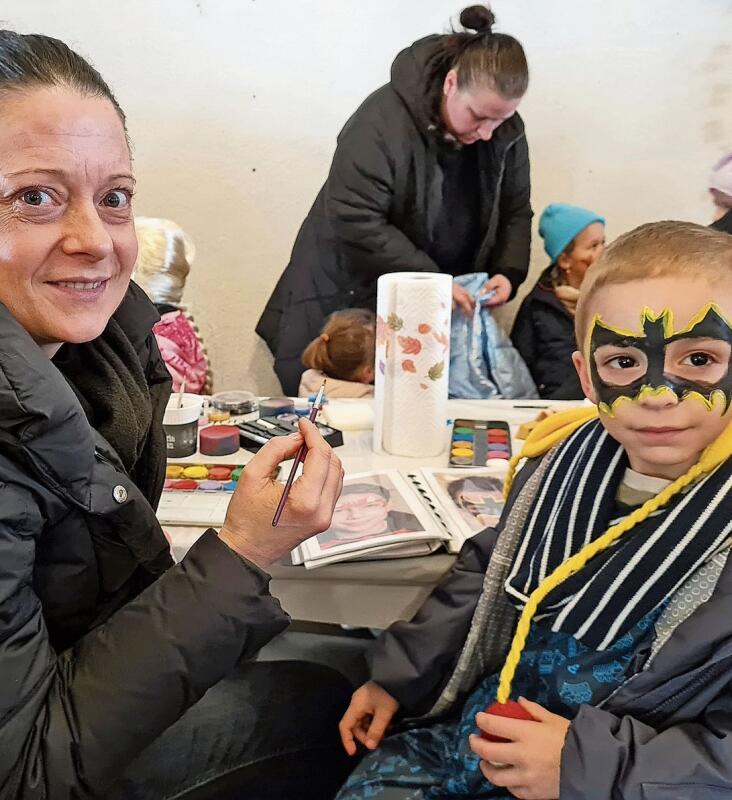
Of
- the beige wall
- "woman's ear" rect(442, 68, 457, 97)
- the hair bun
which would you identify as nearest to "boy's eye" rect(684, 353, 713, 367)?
"woman's ear" rect(442, 68, 457, 97)

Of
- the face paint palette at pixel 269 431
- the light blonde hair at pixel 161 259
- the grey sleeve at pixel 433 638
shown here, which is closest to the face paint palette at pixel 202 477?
the face paint palette at pixel 269 431

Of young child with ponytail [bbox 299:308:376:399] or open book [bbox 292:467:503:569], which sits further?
young child with ponytail [bbox 299:308:376:399]

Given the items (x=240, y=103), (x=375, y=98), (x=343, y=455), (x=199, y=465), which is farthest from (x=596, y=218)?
(x=199, y=465)

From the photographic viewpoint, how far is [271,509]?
76 centimetres

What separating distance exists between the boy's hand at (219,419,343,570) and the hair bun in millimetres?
1727

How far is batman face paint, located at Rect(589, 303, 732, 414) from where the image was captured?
0.75 metres

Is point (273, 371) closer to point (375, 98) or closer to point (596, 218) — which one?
point (375, 98)

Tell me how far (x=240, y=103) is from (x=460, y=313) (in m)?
1.03

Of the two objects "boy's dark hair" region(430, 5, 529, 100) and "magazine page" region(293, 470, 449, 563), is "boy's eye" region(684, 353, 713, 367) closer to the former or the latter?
"magazine page" region(293, 470, 449, 563)

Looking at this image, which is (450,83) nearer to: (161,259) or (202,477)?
(161,259)

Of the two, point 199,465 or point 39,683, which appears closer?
point 39,683

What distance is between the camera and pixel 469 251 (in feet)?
7.95

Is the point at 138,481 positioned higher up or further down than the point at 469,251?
further down

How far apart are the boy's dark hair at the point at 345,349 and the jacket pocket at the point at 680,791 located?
124 cm
